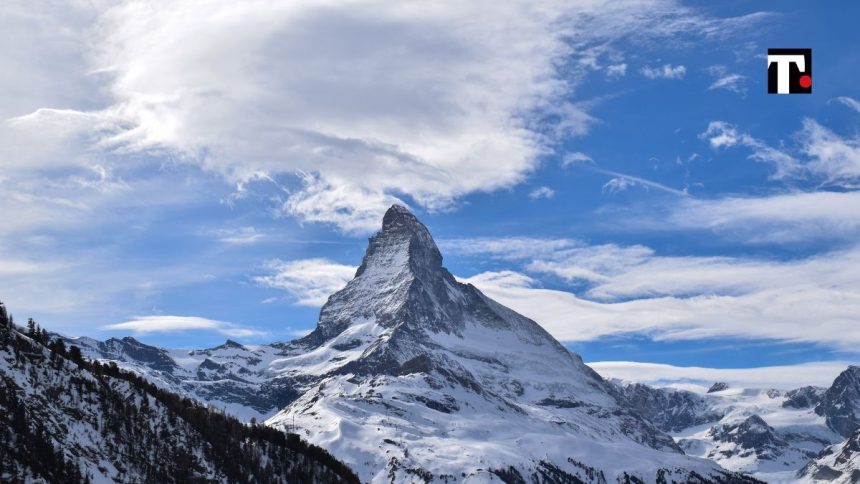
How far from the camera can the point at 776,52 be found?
406 feet

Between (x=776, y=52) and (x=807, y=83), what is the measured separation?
5.26m

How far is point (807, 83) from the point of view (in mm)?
121688
